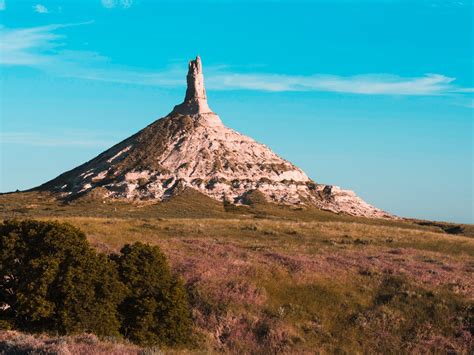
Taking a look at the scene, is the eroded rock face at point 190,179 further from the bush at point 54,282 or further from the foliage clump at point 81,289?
the bush at point 54,282

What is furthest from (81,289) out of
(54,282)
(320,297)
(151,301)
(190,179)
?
(190,179)

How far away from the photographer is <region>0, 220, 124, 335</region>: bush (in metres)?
27.4

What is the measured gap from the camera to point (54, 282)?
93.6 ft

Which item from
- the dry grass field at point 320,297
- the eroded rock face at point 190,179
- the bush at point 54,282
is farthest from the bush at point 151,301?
the eroded rock face at point 190,179

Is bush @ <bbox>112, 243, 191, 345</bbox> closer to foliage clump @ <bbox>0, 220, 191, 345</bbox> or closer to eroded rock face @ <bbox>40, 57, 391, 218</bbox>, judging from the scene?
foliage clump @ <bbox>0, 220, 191, 345</bbox>

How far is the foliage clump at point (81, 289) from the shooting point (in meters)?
27.5

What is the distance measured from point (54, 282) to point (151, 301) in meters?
5.34

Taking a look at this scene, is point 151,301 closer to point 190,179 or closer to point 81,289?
point 81,289

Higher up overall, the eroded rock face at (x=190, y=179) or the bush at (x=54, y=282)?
the eroded rock face at (x=190, y=179)

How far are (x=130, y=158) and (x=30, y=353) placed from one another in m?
179

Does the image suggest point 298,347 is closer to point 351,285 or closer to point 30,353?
point 351,285

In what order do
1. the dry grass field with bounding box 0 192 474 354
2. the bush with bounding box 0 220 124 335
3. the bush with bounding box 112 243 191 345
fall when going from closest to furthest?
1. the bush with bounding box 0 220 124 335
2. the bush with bounding box 112 243 191 345
3. the dry grass field with bounding box 0 192 474 354

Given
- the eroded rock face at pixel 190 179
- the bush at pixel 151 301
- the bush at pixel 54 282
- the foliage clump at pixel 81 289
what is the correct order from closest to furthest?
the bush at pixel 54 282
the foliage clump at pixel 81 289
the bush at pixel 151 301
the eroded rock face at pixel 190 179

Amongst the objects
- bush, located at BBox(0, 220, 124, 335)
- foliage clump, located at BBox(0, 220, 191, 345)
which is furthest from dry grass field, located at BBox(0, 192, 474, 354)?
bush, located at BBox(0, 220, 124, 335)
